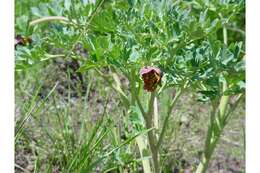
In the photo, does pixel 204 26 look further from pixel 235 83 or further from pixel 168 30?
pixel 235 83

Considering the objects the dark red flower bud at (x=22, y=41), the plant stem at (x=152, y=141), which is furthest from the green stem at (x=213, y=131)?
the dark red flower bud at (x=22, y=41)

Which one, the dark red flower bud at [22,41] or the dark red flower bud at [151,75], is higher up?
the dark red flower bud at [22,41]

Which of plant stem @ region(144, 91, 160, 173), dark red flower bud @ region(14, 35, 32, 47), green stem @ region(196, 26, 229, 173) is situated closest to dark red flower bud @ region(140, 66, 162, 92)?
plant stem @ region(144, 91, 160, 173)

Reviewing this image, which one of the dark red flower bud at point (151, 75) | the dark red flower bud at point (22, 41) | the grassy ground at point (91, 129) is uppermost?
the dark red flower bud at point (22, 41)

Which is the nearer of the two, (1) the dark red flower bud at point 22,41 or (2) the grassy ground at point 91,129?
(1) the dark red flower bud at point 22,41

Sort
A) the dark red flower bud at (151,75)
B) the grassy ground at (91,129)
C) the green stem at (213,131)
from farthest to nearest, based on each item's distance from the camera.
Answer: the grassy ground at (91,129) < the green stem at (213,131) < the dark red flower bud at (151,75)

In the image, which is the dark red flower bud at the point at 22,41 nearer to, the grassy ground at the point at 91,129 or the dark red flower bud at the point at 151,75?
the grassy ground at the point at 91,129

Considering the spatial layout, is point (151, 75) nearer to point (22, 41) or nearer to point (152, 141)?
point (152, 141)

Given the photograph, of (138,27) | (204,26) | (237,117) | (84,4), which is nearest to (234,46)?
(204,26)

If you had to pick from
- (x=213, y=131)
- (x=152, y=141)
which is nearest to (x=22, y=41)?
(x=152, y=141)
